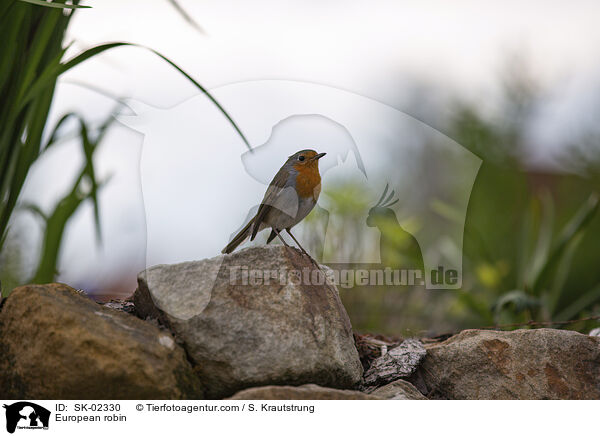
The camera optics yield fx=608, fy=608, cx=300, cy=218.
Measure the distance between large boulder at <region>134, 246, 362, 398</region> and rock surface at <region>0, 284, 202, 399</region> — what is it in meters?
0.08

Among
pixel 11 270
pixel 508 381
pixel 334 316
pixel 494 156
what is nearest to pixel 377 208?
pixel 334 316

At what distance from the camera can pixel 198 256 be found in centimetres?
178

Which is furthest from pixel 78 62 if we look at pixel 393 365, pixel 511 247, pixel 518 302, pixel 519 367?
pixel 511 247

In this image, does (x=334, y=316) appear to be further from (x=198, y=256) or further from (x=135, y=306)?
(x=135, y=306)

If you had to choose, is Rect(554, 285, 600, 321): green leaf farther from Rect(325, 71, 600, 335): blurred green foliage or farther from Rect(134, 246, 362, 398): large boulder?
Rect(134, 246, 362, 398): large boulder

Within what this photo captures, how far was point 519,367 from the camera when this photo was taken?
6.17 feet

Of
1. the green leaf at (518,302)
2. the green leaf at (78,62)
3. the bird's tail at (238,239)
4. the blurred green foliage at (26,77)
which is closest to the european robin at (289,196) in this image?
the bird's tail at (238,239)

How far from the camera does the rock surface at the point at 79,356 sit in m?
1.56

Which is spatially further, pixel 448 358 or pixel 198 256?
pixel 448 358

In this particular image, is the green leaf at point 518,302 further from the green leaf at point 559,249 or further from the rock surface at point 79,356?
the rock surface at point 79,356

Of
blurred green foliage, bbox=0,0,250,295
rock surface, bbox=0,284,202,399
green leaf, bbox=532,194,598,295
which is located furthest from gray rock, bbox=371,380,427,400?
green leaf, bbox=532,194,598,295

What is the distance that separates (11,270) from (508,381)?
2273mm

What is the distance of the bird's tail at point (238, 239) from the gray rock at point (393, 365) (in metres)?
0.59

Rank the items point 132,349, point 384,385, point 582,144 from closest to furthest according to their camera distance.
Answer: point 132,349
point 384,385
point 582,144
